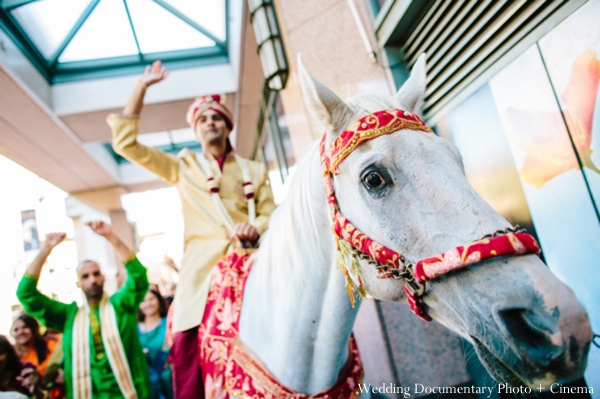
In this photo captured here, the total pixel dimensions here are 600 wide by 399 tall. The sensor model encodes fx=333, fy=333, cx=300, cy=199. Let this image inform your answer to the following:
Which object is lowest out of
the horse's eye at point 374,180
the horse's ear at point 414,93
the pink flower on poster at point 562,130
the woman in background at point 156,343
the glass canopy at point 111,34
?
the woman in background at point 156,343

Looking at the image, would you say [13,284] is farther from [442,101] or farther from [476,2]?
[476,2]

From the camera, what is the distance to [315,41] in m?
3.01

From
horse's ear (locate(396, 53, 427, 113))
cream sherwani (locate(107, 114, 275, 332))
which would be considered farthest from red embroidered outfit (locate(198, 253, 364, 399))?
horse's ear (locate(396, 53, 427, 113))

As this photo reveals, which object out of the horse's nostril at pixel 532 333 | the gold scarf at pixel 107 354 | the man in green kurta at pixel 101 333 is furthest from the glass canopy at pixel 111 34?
the horse's nostril at pixel 532 333

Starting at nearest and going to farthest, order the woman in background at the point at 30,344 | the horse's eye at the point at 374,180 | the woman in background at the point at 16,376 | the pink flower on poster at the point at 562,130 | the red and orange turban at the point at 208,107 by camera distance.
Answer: the horse's eye at the point at 374,180, the pink flower on poster at the point at 562,130, the red and orange turban at the point at 208,107, the woman in background at the point at 16,376, the woman in background at the point at 30,344

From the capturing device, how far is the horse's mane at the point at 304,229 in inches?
46.3

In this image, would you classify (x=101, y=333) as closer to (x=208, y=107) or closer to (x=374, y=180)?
(x=208, y=107)

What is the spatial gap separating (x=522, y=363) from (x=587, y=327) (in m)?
0.14

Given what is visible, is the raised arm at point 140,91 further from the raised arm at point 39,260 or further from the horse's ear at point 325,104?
the raised arm at point 39,260

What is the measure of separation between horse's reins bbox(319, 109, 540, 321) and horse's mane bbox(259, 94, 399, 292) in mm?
96

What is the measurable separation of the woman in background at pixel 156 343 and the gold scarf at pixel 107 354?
74 centimetres

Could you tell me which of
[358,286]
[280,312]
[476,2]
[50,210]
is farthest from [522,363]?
[50,210]

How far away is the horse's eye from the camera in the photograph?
3.13 feet

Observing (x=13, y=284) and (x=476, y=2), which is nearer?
(x=476, y=2)
